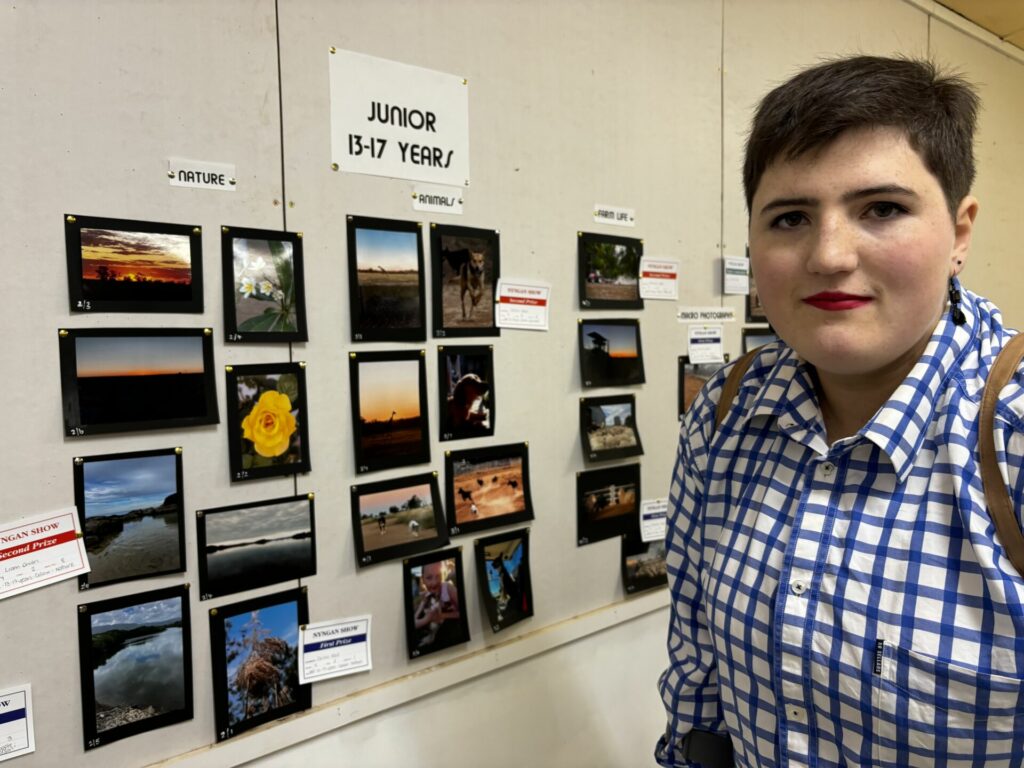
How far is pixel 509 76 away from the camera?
1410 millimetres

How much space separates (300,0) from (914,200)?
3.56 ft

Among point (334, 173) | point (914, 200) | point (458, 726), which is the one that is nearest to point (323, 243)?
point (334, 173)

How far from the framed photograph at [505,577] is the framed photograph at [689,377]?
0.62m

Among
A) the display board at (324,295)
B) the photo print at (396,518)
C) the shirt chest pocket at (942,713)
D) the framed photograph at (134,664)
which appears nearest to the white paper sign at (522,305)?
the display board at (324,295)

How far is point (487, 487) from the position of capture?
4.68ft

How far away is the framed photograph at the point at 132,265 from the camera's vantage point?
3.25ft

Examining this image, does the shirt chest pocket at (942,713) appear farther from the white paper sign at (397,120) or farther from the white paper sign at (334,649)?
the white paper sign at (397,120)

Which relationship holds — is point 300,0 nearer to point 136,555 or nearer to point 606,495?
point 136,555

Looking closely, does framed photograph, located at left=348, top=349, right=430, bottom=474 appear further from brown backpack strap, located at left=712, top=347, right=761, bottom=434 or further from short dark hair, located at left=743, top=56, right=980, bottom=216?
short dark hair, located at left=743, top=56, right=980, bottom=216

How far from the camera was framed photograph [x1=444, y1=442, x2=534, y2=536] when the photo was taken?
4.53 ft

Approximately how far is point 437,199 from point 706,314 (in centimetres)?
91

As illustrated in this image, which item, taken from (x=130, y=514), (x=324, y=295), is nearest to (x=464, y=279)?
(x=324, y=295)

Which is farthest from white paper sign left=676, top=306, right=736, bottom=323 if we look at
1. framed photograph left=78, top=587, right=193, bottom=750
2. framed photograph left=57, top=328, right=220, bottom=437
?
framed photograph left=78, top=587, right=193, bottom=750

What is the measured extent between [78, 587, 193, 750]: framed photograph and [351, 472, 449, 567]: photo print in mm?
330
